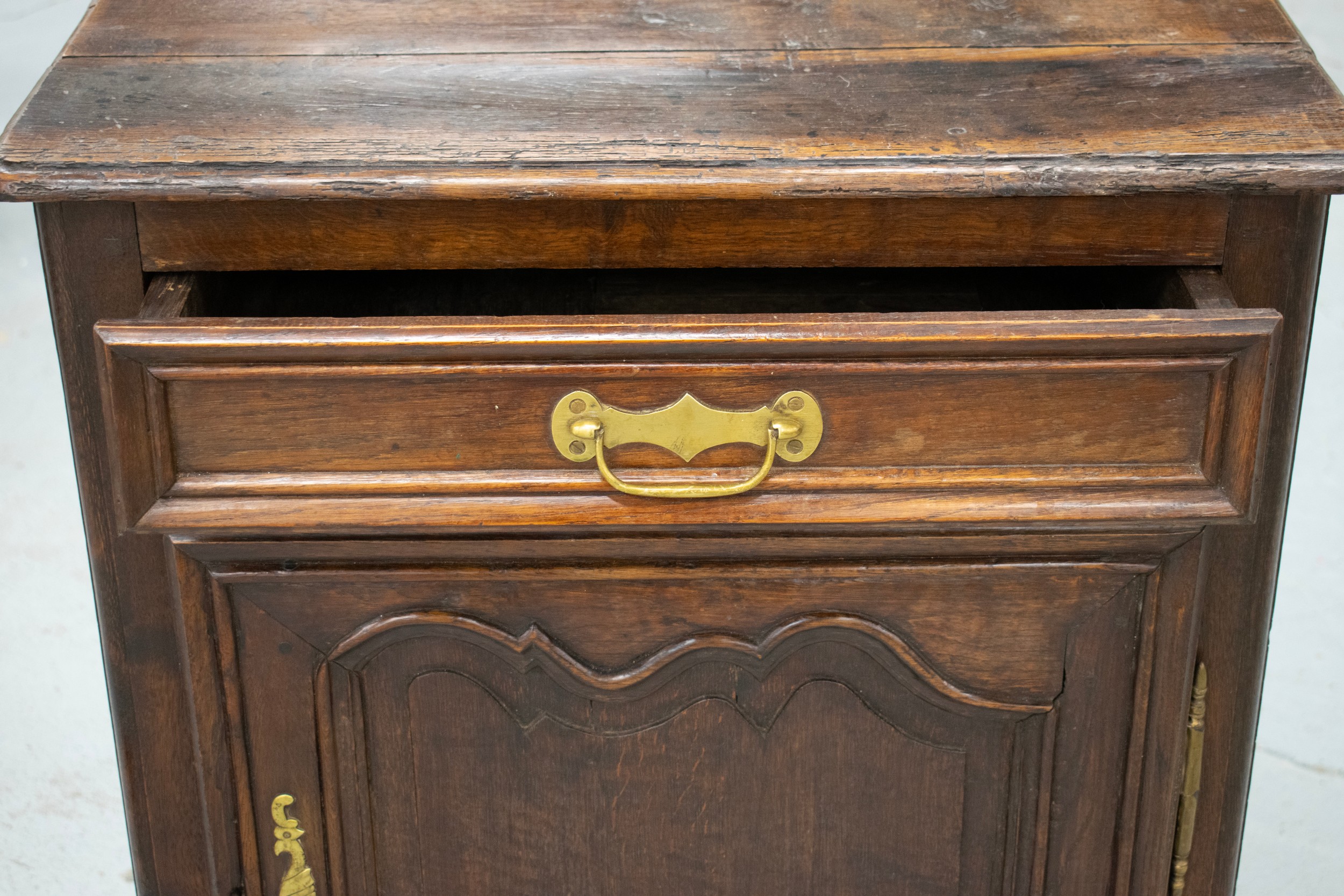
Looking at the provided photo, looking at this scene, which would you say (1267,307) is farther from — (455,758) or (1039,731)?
(455,758)

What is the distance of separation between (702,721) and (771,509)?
147 millimetres

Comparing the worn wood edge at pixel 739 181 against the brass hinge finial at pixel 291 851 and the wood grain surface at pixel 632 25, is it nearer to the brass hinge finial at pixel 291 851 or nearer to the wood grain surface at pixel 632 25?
the wood grain surface at pixel 632 25

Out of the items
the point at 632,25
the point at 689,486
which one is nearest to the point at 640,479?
the point at 689,486

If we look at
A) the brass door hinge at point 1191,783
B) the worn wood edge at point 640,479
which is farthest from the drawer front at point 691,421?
the brass door hinge at point 1191,783

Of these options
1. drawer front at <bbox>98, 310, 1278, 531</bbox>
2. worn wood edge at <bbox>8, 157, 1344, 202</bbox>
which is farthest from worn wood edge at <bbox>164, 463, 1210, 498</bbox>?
Result: worn wood edge at <bbox>8, 157, 1344, 202</bbox>

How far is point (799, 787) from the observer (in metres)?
0.76

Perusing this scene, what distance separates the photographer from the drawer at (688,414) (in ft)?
1.99

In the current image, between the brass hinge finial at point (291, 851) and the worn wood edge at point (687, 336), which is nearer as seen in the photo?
the worn wood edge at point (687, 336)

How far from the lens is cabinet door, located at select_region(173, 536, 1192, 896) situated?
70cm

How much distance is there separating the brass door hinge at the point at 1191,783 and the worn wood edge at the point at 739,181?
0.25 metres

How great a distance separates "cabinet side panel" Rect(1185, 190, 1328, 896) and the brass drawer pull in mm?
204

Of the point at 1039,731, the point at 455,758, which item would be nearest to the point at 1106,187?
the point at 1039,731

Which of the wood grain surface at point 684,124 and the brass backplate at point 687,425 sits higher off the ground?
the wood grain surface at point 684,124

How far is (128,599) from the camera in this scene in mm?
718
